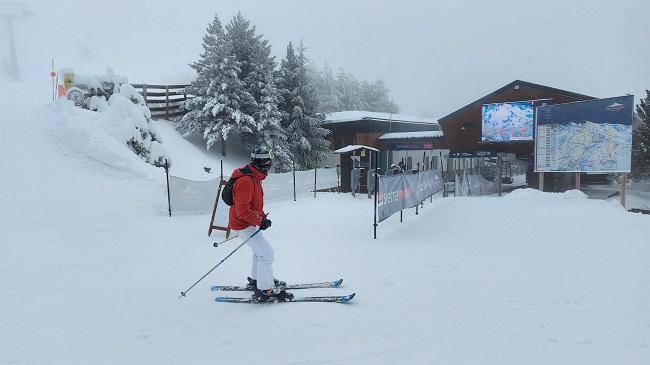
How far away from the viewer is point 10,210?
11.0m

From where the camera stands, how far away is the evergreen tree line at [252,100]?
24.3 metres

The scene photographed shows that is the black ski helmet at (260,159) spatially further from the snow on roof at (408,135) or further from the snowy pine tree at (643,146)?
the snowy pine tree at (643,146)

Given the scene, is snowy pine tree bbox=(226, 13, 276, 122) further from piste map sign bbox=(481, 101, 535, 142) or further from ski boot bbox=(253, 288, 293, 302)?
Result: ski boot bbox=(253, 288, 293, 302)

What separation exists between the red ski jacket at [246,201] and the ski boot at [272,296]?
0.90 m

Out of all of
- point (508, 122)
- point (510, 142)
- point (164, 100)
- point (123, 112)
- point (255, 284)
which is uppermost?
point (164, 100)

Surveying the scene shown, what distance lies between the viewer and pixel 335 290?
5.86 m

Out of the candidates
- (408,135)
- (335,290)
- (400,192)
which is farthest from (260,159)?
(408,135)

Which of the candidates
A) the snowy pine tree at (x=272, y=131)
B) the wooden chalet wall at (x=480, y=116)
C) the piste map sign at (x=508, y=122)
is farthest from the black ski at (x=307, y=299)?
the wooden chalet wall at (x=480, y=116)

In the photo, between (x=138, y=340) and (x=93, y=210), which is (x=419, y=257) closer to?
(x=138, y=340)

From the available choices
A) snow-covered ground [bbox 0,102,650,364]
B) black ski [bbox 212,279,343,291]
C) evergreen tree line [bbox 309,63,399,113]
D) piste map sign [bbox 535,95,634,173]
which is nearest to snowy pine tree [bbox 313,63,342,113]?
evergreen tree line [bbox 309,63,399,113]

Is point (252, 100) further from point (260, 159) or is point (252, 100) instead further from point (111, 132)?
point (260, 159)

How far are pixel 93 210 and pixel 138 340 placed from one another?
9.00 m

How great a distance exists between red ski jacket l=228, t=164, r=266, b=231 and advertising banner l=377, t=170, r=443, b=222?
5065 mm

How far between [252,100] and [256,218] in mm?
20827
